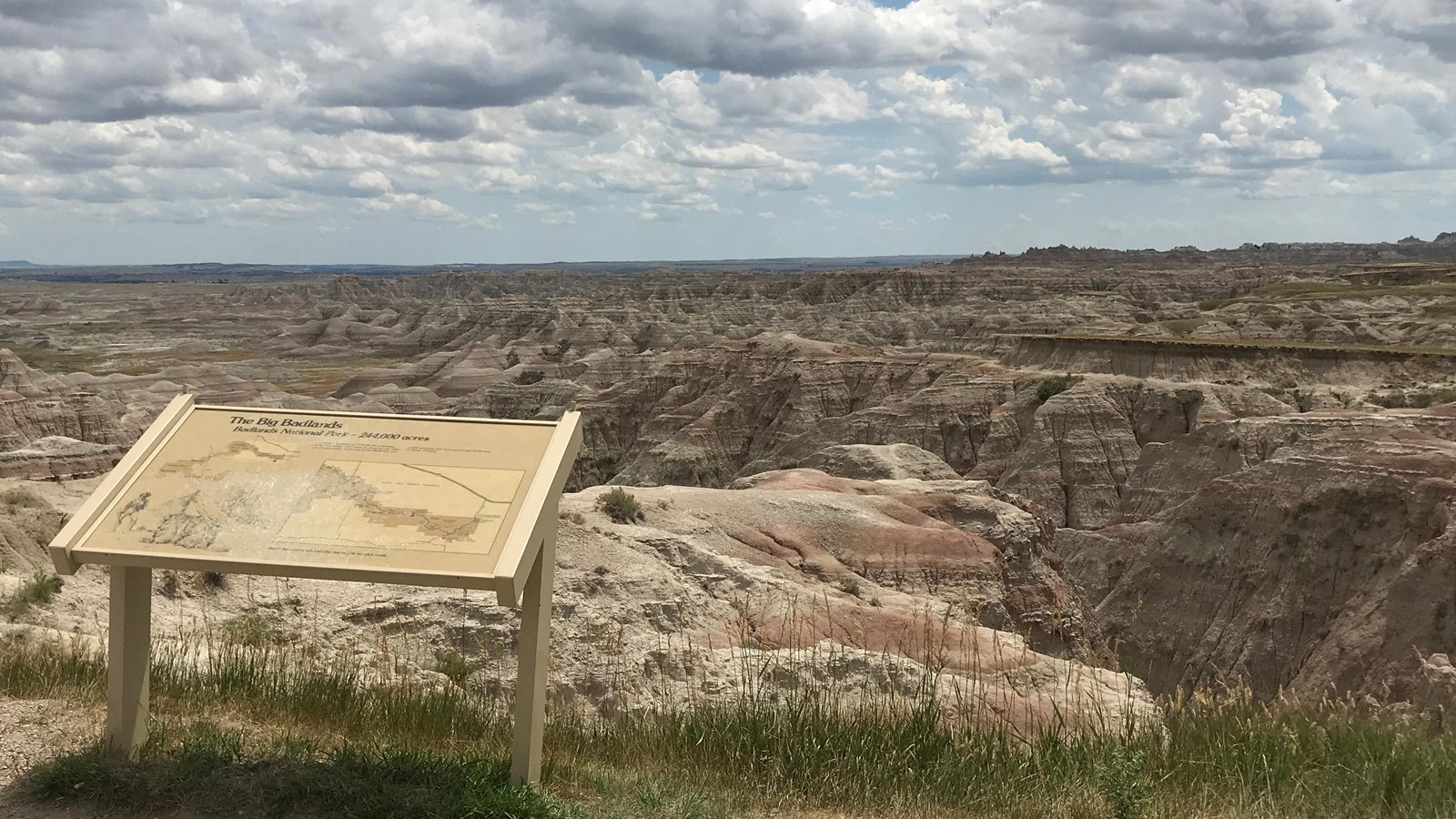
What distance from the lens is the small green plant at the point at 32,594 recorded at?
37.0 feet

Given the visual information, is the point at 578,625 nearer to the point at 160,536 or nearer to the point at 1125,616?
the point at 160,536

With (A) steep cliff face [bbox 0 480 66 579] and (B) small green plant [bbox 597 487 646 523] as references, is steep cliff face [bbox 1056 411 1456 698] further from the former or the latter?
(A) steep cliff face [bbox 0 480 66 579]

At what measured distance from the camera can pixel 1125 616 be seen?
93.0ft

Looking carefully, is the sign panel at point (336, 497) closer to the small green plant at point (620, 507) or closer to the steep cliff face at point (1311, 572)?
the small green plant at point (620, 507)

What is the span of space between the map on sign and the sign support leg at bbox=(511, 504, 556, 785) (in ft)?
1.33

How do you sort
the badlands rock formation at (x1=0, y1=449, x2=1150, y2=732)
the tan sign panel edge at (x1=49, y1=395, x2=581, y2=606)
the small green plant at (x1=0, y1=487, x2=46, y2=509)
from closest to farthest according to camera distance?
the tan sign panel edge at (x1=49, y1=395, x2=581, y2=606) < the badlands rock formation at (x1=0, y1=449, x2=1150, y2=732) < the small green plant at (x1=0, y1=487, x2=46, y2=509)

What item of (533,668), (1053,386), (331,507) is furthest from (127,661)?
(1053,386)

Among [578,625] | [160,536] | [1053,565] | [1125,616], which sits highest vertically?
[160,536]

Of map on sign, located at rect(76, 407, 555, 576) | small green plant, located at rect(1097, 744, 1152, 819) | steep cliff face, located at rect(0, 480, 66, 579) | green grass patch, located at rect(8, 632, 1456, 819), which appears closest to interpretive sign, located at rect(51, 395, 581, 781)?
map on sign, located at rect(76, 407, 555, 576)

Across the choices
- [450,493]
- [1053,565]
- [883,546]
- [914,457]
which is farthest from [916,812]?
[914,457]

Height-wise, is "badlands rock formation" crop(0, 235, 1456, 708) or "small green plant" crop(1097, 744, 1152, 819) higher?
"small green plant" crop(1097, 744, 1152, 819)

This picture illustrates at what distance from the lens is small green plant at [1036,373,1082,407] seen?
55219 millimetres

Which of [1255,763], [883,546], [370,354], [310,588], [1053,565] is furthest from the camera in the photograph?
[370,354]

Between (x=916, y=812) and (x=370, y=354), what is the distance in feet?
481
